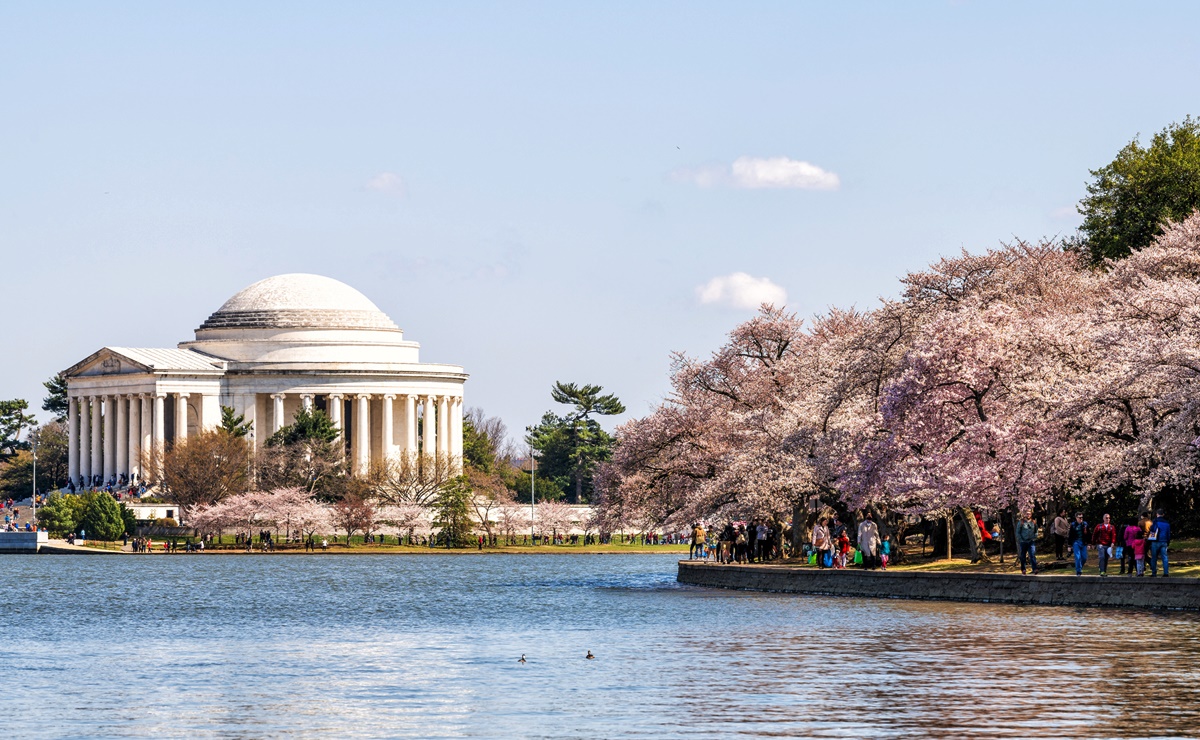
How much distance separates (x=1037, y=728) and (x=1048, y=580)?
24.1 metres

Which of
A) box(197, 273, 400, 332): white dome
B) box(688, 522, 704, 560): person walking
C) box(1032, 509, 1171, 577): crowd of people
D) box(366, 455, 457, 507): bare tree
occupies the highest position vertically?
box(197, 273, 400, 332): white dome

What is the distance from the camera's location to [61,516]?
441 feet

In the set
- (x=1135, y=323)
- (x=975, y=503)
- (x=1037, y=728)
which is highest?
(x=1135, y=323)

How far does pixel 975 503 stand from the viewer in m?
54.1

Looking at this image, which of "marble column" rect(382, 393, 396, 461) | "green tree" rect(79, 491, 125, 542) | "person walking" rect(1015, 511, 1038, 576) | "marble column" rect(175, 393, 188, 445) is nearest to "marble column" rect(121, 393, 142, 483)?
"marble column" rect(175, 393, 188, 445)

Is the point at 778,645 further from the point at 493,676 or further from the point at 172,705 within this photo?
the point at 172,705

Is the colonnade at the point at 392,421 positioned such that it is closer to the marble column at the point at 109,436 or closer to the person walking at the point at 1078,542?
the marble column at the point at 109,436

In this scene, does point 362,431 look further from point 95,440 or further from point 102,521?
point 102,521

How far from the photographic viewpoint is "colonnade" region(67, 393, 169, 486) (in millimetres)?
163125

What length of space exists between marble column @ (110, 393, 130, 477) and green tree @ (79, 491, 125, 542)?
32956 millimetres

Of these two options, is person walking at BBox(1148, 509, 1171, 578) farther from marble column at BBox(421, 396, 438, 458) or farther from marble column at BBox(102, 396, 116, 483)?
marble column at BBox(102, 396, 116, 483)

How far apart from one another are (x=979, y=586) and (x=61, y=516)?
94.5m

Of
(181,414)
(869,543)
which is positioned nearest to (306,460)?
(181,414)

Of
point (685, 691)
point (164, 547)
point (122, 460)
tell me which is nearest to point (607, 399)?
point (122, 460)
